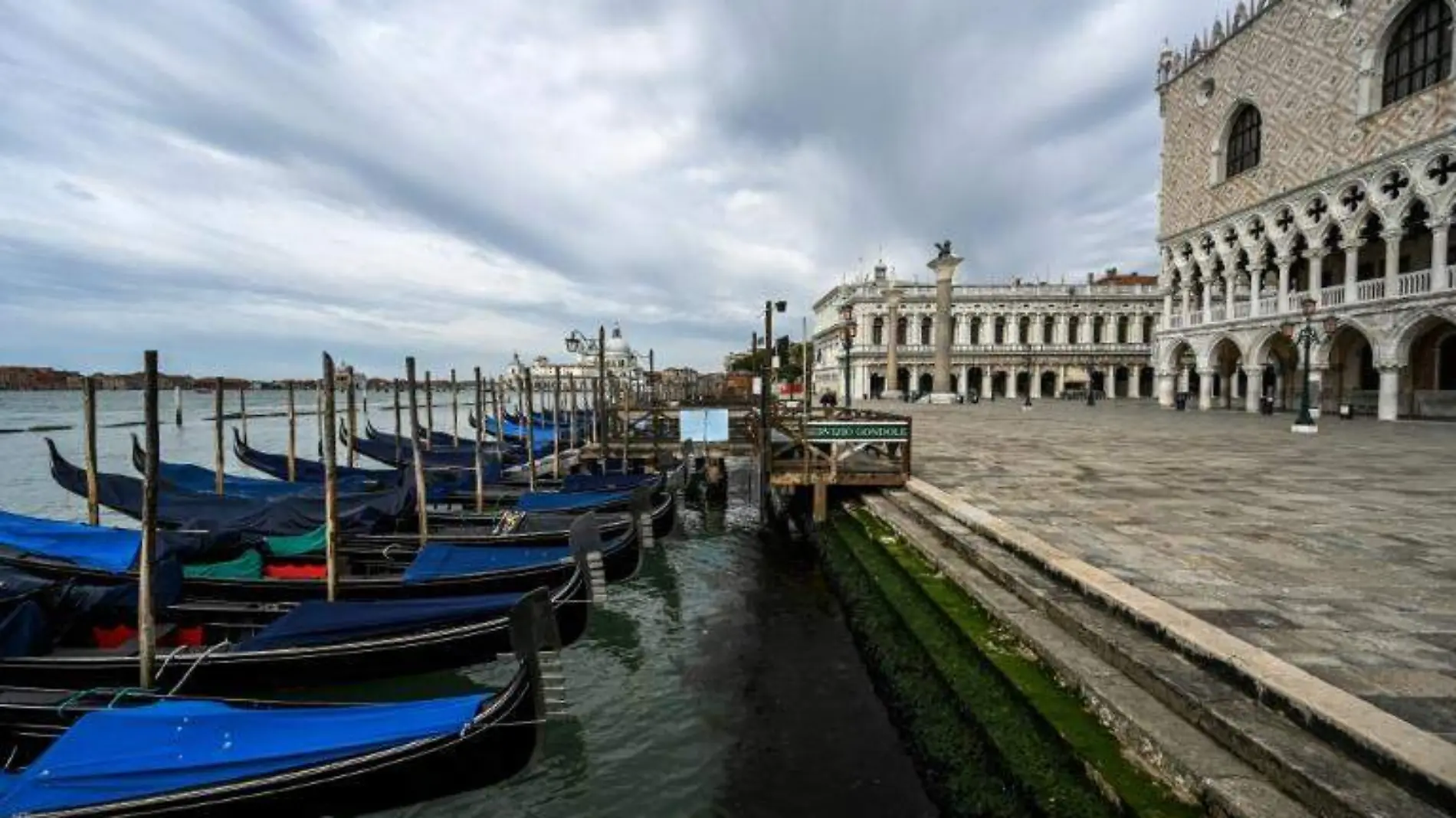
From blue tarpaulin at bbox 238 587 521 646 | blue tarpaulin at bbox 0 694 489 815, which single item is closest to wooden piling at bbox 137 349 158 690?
blue tarpaulin at bbox 238 587 521 646

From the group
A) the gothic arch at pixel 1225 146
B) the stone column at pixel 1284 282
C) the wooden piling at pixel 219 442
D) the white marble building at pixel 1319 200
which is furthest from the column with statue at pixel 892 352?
the wooden piling at pixel 219 442

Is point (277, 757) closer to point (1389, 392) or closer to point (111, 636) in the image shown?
point (111, 636)

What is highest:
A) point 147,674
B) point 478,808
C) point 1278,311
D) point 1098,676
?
point 1278,311

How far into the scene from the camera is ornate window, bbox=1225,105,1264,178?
2820cm

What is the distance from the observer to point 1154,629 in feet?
15.1

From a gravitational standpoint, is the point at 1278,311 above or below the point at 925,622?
above

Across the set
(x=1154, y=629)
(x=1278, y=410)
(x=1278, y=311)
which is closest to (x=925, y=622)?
(x=1154, y=629)

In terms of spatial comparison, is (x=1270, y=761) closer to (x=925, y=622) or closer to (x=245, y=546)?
(x=925, y=622)

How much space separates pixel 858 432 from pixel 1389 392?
21971mm

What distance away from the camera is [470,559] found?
8.14 metres

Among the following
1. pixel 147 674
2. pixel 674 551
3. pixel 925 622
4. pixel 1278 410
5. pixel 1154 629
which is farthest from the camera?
pixel 1278 410

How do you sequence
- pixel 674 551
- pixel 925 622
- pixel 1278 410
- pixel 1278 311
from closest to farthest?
1. pixel 925 622
2. pixel 674 551
3. pixel 1278 311
4. pixel 1278 410

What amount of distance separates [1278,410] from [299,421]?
80.0 m

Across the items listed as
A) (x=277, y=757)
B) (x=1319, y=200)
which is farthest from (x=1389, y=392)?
(x=277, y=757)
